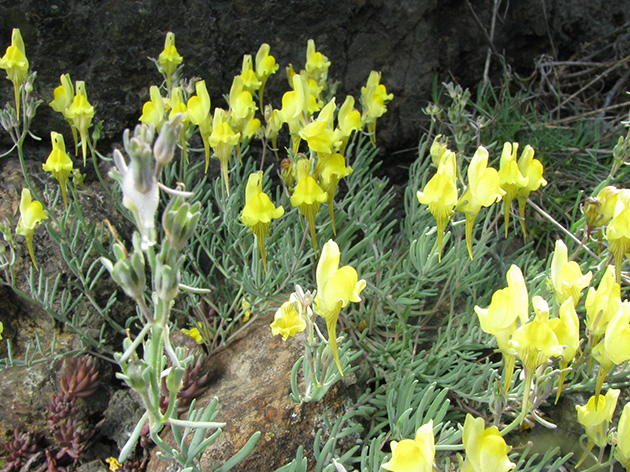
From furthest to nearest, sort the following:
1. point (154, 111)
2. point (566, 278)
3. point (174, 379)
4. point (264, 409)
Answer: point (154, 111)
point (264, 409)
point (566, 278)
point (174, 379)

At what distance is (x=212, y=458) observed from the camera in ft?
5.32

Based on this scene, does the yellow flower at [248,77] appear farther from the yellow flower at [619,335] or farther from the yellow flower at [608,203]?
the yellow flower at [619,335]

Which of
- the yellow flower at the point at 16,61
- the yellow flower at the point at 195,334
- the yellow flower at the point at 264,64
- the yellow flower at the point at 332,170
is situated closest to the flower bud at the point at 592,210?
the yellow flower at the point at 332,170

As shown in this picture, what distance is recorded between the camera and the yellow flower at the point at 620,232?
1.54 m

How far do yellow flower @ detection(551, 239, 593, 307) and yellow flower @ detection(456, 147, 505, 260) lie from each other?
0.25m

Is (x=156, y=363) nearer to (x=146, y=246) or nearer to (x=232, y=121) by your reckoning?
(x=146, y=246)

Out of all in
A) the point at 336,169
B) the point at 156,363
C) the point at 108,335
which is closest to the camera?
the point at 156,363

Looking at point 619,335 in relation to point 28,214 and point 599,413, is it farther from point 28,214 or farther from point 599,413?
point 28,214

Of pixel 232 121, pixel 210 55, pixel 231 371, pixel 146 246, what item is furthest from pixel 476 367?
pixel 210 55

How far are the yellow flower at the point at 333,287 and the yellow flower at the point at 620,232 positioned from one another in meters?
0.80

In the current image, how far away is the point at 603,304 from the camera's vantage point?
54.3 inches

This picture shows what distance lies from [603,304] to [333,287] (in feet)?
2.37

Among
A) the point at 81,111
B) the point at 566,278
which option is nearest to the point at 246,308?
the point at 81,111

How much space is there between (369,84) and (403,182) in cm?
115
